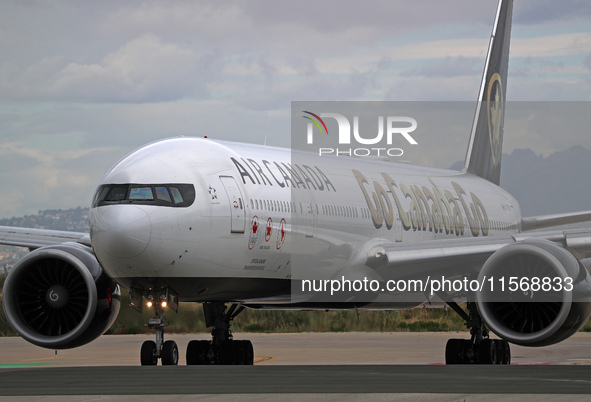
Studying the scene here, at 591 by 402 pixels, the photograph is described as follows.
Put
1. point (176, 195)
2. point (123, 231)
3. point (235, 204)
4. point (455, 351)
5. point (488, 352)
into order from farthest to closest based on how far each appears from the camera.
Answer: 1. point (455, 351)
2. point (488, 352)
3. point (235, 204)
4. point (176, 195)
5. point (123, 231)

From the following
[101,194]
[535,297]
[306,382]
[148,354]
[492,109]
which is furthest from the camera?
[492,109]

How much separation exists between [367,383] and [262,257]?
5.39 meters

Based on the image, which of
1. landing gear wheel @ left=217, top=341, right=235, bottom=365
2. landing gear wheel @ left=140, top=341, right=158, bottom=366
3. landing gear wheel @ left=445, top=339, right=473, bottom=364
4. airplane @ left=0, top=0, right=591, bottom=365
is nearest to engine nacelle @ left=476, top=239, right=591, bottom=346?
airplane @ left=0, top=0, right=591, bottom=365

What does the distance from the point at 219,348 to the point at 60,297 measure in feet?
9.88

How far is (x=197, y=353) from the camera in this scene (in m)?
19.7

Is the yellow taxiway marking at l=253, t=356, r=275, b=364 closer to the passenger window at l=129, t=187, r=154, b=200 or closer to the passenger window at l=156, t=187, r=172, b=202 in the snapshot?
the passenger window at l=156, t=187, r=172, b=202

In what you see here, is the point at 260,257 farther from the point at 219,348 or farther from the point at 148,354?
the point at 219,348

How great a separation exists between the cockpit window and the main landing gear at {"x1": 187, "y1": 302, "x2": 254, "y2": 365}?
4.04 metres

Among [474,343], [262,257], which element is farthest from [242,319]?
[262,257]

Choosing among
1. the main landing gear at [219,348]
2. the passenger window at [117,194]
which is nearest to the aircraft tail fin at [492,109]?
the main landing gear at [219,348]

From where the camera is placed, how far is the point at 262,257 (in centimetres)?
1759

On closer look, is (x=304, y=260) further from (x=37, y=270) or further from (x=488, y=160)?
(x=488, y=160)

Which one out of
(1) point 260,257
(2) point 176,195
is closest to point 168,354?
(1) point 260,257

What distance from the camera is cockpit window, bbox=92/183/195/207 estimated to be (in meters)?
15.9
